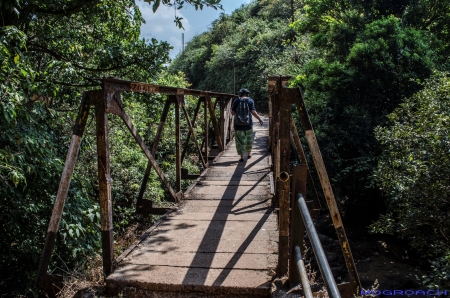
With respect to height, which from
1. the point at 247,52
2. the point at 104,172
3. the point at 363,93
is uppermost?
the point at 247,52

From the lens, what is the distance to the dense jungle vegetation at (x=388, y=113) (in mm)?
5734

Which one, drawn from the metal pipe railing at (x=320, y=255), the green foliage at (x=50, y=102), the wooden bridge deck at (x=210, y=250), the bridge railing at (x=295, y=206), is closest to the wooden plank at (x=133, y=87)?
the green foliage at (x=50, y=102)

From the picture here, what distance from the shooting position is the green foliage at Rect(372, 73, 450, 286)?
18.2 ft

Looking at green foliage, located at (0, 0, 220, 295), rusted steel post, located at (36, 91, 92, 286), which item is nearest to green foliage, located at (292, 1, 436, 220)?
green foliage, located at (0, 0, 220, 295)

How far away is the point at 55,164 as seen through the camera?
412cm

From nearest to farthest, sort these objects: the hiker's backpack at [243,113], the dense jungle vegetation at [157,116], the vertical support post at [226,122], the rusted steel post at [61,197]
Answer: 1. the rusted steel post at [61,197]
2. the dense jungle vegetation at [157,116]
3. the hiker's backpack at [243,113]
4. the vertical support post at [226,122]

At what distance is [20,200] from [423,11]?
1191cm

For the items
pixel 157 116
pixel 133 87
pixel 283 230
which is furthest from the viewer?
pixel 157 116

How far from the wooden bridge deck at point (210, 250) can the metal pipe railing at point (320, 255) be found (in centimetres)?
63

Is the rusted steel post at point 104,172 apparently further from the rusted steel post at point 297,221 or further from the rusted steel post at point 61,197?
the rusted steel post at point 297,221

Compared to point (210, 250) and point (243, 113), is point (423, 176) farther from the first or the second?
point (210, 250)

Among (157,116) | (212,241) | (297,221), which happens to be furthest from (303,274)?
(157,116)

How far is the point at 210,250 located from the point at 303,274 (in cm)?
125

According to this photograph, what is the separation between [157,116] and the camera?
7.29 meters
